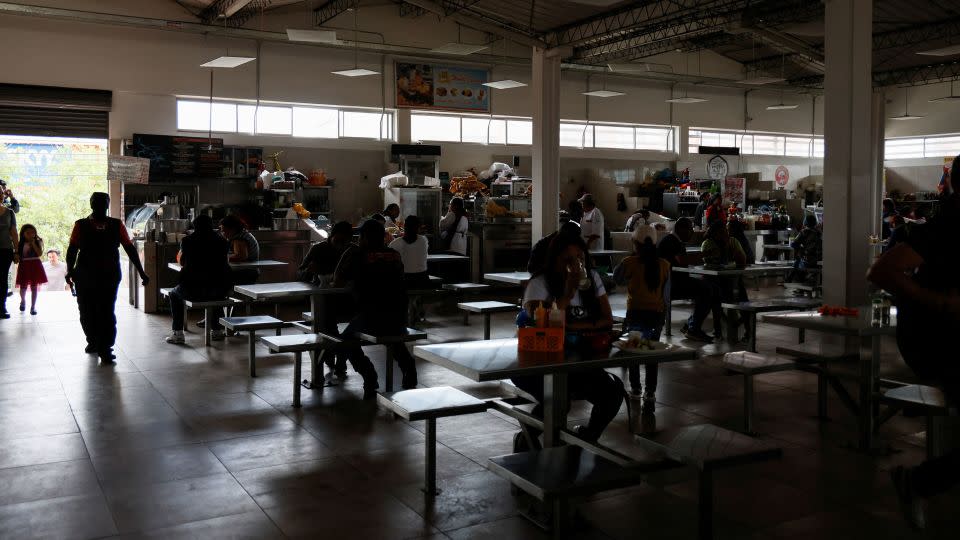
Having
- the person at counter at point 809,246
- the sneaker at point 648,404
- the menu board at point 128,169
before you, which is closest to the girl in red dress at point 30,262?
the menu board at point 128,169

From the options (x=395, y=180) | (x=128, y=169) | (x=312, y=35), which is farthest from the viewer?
(x=395, y=180)

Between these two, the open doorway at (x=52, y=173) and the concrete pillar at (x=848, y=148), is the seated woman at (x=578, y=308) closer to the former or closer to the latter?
the concrete pillar at (x=848, y=148)

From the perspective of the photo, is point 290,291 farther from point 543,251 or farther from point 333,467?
point 543,251

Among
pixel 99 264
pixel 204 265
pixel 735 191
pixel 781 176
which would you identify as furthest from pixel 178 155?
pixel 781 176

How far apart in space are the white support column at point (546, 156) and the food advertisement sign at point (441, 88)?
11.9 feet

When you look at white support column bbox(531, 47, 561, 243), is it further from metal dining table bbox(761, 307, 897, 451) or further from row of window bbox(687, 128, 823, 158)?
row of window bbox(687, 128, 823, 158)

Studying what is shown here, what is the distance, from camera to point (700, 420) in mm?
5648

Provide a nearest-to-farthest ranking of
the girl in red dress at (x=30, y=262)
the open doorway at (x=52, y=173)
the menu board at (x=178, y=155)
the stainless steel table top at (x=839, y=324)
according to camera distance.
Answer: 1. the stainless steel table top at (x=839, y=324)
2. the girl in red dress at (x=30, y=262)
3. the menu board at (x=178, y=155)
4. the open doorway at (x=52, y=173)

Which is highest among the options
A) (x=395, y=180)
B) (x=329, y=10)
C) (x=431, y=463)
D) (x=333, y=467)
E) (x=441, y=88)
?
(x=329, y=10)

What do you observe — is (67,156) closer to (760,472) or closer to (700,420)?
(700,420)

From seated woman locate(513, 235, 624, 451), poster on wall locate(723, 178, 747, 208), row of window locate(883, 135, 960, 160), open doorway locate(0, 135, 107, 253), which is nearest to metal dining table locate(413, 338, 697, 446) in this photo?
seated woman locate(513, 235, 624, 451)

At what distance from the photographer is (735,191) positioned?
1867 centimetres

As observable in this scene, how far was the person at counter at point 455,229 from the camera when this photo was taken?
12.2 m

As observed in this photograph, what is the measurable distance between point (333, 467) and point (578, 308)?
5.12ft
